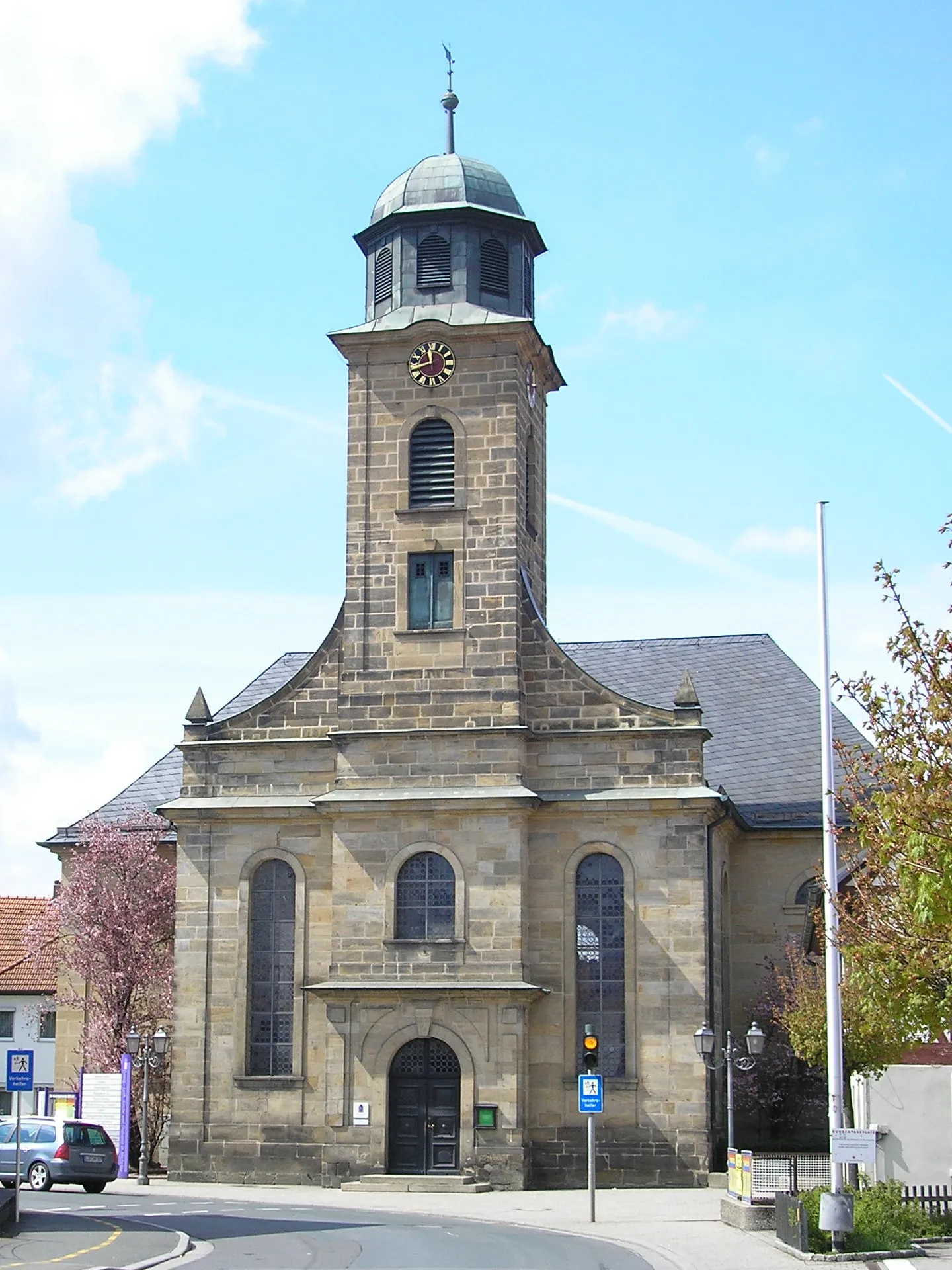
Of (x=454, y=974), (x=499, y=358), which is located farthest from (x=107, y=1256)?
(x=499, y=358)

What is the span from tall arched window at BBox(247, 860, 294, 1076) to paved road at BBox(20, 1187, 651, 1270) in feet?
16.2

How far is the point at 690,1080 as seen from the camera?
3531 cm

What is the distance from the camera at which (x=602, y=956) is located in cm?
3631

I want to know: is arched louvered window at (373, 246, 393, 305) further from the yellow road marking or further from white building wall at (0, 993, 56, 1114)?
white building wall at (0, 993, 56, 1114)

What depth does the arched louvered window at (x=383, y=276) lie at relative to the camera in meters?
39.8

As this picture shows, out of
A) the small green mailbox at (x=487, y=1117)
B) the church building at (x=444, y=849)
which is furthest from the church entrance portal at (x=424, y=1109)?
the small green mailbox at (x=487, y=1117)

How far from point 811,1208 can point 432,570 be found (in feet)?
59.7

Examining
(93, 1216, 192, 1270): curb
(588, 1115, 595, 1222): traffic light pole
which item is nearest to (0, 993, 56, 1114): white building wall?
(588, 1115, 595, 1222): traffic light pole

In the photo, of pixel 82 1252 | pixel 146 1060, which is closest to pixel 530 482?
pixel 146 1060

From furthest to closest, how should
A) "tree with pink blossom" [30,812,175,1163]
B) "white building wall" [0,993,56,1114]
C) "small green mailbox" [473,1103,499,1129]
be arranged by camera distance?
"white building wall" [0,993,56,1114] → "tree with pink blossom" [30,812,175,1163] → "small green mailbox" [473,1103,499,1129]

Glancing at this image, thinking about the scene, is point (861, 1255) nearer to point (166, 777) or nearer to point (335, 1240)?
point (335, 1240)

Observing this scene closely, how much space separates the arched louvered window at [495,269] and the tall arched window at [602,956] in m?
12.4

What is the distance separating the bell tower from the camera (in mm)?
37312

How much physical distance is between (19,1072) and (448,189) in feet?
72.1
